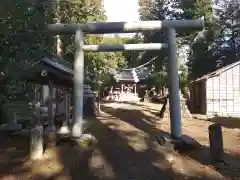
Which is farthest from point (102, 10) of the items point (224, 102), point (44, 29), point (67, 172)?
point (67, 172)

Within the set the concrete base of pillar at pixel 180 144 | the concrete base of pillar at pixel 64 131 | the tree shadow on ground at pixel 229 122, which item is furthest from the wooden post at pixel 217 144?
the tree shadow on ground at pixel 229 122

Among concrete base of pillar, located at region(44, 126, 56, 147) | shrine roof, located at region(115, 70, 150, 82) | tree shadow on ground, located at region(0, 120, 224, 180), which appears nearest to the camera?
tree shadow on ground, located at region(0, 120, 224, 180)

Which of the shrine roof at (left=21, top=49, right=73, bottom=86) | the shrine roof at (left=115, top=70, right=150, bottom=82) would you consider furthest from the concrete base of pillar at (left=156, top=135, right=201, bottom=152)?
the shrine roof at (left=115, top=70, right=150, bottom=82)

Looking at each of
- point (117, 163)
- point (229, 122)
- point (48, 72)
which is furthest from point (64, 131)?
point (229, 122)

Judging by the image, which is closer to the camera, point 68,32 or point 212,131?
point 212,131

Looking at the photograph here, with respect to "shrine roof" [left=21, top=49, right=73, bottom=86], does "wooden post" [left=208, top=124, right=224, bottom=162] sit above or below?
below

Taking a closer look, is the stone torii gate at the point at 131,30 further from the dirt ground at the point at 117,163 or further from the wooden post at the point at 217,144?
the wooden post at the point at 217,144

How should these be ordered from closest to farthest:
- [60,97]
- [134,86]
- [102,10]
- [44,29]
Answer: [44,29], [60,97], [102,10], [134,86]

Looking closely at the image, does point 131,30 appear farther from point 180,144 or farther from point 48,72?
point 180,144

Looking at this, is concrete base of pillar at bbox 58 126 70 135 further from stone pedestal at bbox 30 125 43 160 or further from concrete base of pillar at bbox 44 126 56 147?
stone pedestal at bbox 30 125 43 160

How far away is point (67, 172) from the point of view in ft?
25.2

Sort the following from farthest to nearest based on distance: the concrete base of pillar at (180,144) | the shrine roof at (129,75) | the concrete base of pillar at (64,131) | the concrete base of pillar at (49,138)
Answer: the shrine roof at (129,75), the concrete base of pillar at (64,131), the concrete base of pillar at (49,138), the concrete base of pillar at (180,144)

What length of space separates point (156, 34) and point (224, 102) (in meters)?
11.6

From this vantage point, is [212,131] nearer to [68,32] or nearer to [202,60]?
[68,32]
